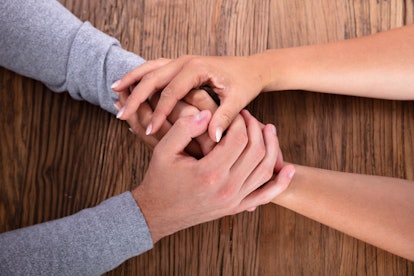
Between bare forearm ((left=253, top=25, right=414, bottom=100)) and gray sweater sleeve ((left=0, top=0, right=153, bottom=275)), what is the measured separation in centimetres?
27

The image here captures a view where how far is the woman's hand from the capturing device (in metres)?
0.70

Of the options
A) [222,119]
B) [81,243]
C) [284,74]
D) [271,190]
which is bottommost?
[81,243]

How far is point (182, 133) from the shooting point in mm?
675

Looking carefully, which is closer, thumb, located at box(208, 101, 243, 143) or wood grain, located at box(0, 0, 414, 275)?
thumb, located at box(208, 101, 243, 143)

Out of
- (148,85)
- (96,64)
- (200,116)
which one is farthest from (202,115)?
(96,64)

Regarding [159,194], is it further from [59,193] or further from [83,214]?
[59,193]

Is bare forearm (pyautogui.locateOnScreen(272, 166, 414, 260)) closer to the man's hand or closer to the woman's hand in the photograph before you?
the man's hand

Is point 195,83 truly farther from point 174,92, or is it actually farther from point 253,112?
point 253,112

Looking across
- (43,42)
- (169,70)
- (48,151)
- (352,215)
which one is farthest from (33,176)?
(352,215)

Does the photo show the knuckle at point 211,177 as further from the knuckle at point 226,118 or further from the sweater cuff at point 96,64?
the sweater cuff at point 96,64

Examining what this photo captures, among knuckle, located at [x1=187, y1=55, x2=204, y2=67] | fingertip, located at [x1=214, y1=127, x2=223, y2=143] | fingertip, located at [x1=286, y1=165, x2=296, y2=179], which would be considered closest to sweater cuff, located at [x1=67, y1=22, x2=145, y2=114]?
knuckle, located at [x1=187, y1=55, x2=204, y2=67]

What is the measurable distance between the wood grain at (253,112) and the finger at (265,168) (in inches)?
5.3

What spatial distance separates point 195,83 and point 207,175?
160mm

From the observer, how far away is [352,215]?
0.73m
